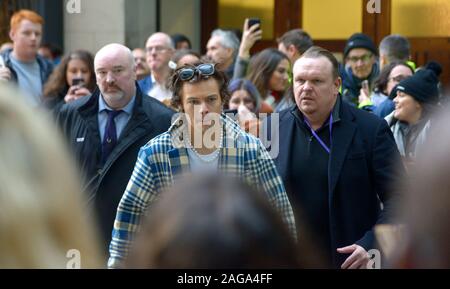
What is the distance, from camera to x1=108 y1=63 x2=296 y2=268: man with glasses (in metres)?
4.82

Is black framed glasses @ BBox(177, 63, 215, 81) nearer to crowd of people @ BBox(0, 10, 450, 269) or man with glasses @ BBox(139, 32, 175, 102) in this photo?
crowd of people @ BBox(0, 10, 450, 269)

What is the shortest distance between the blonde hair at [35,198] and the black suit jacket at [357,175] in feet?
11.5

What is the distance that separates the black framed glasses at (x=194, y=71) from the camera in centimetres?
521

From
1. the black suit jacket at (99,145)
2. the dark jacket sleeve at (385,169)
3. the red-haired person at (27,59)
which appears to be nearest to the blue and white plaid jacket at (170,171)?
the dark jacket sleeve at (385,169)

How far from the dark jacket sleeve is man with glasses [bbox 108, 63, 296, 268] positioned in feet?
2.56

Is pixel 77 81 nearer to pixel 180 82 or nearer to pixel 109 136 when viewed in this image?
pixel 109 136

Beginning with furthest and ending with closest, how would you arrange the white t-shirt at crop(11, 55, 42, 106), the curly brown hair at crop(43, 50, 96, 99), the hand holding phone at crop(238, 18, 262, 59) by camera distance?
the white t-shirt at crop(11, 55, 42, 106) < the hand holding phone at crop(238, 18, 262, 59) < the curly brown hair at crop(43, 50, 96, 99)

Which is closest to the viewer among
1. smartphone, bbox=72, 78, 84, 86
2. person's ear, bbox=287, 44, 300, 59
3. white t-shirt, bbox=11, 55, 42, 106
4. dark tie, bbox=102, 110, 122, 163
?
dark tie, bbox=102, 110, 122, 163

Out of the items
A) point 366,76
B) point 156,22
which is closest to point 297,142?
point 366,76

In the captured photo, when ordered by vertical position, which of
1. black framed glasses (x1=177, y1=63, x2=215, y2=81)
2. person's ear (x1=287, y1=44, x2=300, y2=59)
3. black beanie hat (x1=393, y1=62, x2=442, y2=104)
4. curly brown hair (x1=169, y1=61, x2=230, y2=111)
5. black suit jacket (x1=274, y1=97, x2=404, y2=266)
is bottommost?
black suit jacket (x1=274, y1=97, x2=404, y2=266)

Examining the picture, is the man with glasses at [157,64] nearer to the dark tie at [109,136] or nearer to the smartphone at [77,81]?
the smartphone at [77,81]

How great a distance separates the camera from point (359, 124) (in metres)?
5.59

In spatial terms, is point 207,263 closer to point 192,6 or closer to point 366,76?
point 366,76

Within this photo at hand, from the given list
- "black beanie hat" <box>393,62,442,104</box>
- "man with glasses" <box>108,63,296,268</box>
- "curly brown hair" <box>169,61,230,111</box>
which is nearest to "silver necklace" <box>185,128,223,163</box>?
"man with glasses" <box>108,63,296,268</box>
